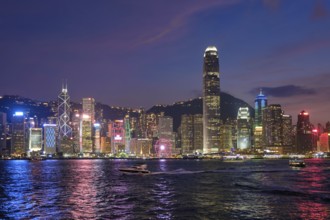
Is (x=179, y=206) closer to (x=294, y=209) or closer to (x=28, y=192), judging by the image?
(x=294, y=209)

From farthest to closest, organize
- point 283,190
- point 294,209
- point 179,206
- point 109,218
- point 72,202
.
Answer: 1. point 283,190
2. point 72,202
3. point 179,206
4. point 294,209
5. point 109,218

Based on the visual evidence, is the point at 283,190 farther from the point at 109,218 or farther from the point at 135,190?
the point at 109,218

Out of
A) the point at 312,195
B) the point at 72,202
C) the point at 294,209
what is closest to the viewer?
the point at 294,209

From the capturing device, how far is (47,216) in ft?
151

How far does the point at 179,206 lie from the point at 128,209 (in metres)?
6.47

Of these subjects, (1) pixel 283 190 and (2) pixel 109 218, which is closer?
(2) pixel 109 218

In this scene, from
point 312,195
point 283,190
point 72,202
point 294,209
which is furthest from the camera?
point 283,190

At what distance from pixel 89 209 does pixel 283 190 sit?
32.8 meters

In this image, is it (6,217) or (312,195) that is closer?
(6,217)

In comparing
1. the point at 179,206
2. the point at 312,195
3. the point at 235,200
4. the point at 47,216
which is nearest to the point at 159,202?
the point at 179,206

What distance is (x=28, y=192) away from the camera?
234ft

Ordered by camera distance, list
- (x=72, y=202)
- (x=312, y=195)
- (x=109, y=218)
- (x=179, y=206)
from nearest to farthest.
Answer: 1. (x=109, y=218)
2. (x=179, y=206)
3. (x=72, y=202)
4. (x=312, y=195)

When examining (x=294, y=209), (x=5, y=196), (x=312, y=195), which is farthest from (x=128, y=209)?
(x=312, y=195)

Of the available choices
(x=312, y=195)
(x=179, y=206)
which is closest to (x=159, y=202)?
(x=179, y=206)
